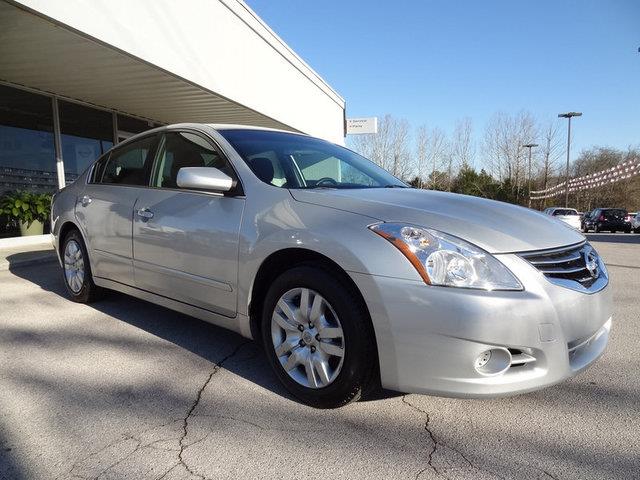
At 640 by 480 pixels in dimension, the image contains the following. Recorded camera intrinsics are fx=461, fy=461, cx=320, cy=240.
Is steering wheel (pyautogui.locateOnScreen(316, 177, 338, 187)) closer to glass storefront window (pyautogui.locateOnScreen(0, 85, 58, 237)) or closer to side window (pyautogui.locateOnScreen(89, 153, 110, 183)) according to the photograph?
side window (pyautogui.locateOnScreen(89, 153, 110, 183))

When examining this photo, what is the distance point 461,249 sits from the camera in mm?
2094

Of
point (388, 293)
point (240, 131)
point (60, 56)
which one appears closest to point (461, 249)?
point (388, 293)

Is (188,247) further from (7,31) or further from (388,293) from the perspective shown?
(7,31)

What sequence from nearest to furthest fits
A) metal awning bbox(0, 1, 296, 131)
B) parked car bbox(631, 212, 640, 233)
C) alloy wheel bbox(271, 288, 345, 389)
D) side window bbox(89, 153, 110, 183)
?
alloy wheel bbox(271, 288, 345, 389) < side window bbox(89, 153, 110, 183) < metal awning bbox(0, 1, 296, 131) < parked car bbox(631, 212, 640, 233)

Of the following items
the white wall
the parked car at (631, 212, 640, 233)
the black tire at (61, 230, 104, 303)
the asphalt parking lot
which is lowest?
the parked car at (631, 212, 640, 233)

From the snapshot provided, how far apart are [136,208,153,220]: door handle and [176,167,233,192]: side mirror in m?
0.68

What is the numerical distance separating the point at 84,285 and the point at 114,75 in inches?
228

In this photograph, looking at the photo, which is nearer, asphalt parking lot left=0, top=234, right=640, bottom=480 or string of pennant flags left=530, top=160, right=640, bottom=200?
asphalt parking lot left=0, top=234, right=640, bottom=480

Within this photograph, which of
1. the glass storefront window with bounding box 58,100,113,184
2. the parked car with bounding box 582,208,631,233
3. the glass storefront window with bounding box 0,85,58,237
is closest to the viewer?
the glass storefront window with bounding box 0,85,58,237

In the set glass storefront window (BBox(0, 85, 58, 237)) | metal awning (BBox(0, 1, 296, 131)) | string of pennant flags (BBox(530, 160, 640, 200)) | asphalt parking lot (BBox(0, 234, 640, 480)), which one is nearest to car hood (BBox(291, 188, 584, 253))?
asphalt parking lot (BBox(0, 234, 640, 480))

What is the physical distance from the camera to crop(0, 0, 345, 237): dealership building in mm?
6680

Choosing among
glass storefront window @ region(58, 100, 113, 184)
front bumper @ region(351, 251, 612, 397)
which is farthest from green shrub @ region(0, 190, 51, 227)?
front bumper @ region(351, 251, 612, 397)

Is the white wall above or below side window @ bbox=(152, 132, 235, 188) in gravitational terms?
above

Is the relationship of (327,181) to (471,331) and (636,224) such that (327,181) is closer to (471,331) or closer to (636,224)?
(471,331)
